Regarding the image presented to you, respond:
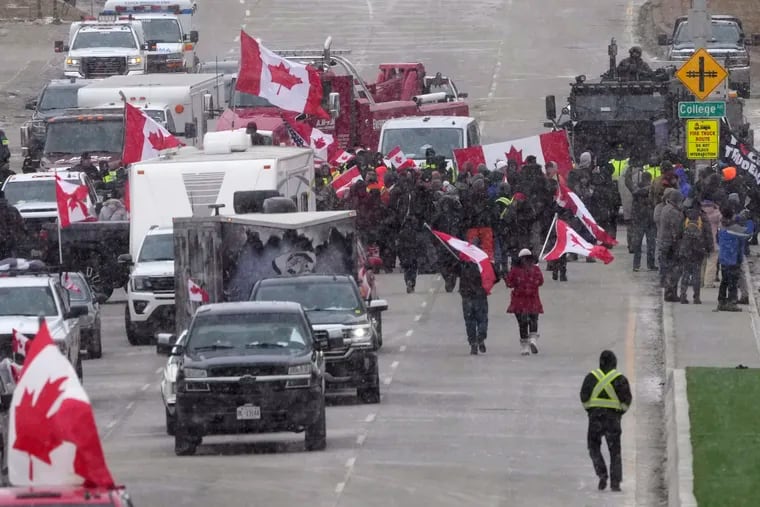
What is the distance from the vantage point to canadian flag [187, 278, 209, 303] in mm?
25703

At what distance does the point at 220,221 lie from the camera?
25719mm

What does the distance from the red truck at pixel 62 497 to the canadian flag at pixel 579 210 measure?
790 inches

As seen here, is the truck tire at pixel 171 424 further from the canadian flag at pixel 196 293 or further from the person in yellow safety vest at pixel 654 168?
the person in yellow safety vest at pixel 654 168

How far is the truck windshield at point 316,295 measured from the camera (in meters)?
23.0

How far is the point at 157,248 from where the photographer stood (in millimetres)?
29422

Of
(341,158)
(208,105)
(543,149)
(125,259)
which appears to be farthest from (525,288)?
(208,105)

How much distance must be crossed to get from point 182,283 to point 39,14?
148 ft

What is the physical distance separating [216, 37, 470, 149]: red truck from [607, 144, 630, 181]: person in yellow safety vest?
604 cm

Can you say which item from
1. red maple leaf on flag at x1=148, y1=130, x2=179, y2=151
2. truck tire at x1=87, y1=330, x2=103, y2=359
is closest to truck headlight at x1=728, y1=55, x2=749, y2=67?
red maple leaf on flag at x1=148, y1=130, x2=179, y2=151

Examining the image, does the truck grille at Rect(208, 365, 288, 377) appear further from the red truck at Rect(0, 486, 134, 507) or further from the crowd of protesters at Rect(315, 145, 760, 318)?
the crowd of protesters at Rect(315, 145, 760, 318)

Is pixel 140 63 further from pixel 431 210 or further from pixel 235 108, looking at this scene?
pixel 431 210

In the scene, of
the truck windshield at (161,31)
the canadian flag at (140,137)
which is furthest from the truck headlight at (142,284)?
the truck windshield at (161,31)

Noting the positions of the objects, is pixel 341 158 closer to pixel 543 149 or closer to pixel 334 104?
pixel 334 104

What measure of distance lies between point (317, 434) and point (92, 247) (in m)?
13.8
